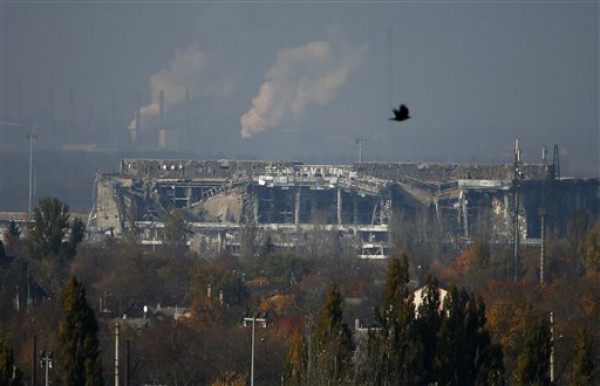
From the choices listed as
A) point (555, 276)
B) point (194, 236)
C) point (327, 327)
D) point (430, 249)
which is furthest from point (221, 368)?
point (194, 236)

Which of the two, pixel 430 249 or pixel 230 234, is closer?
pixel 430 249

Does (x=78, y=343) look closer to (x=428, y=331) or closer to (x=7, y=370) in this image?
(x=7, y=370)

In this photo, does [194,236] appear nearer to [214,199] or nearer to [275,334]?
[214,199]

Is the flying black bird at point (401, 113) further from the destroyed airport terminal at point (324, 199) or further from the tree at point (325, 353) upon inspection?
the destroyed airport terminal at point (324, 199)

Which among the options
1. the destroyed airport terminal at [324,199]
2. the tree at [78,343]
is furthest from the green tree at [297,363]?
the destroyed airport terminal at [324,199]

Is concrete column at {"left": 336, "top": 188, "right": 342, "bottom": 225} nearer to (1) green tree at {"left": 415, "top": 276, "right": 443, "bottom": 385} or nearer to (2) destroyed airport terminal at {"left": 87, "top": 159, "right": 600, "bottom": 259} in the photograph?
(2) destroyed airport terminal at {"left": 87, "top": 159, "right": 600, "bottom": 259}

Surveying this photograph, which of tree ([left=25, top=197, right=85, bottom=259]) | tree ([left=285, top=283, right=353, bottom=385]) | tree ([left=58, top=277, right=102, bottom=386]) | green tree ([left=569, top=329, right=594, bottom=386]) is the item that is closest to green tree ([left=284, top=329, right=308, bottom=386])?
tree ([left=285, top=283, right=353, bottom=385])
